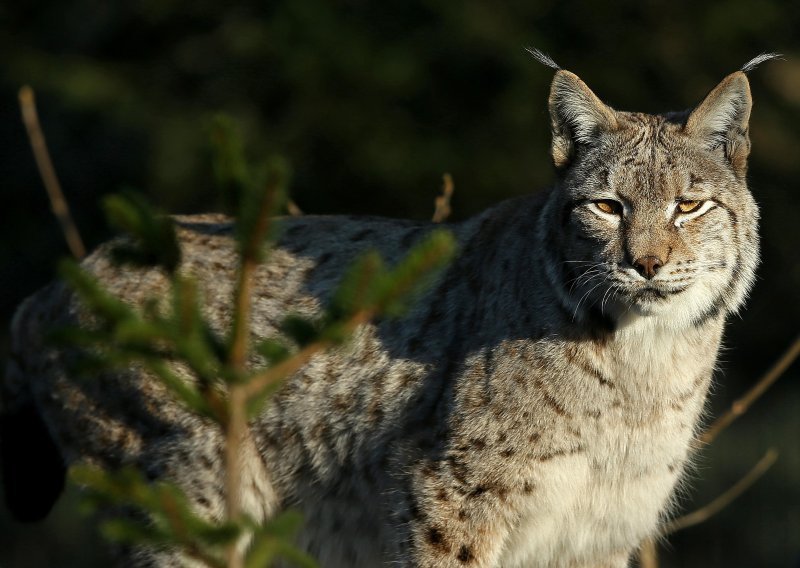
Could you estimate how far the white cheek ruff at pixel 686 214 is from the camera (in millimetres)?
4051

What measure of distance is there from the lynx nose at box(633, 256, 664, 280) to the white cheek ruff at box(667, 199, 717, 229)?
0.21m

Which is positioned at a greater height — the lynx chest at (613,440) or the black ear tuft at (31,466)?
the lynx chest at (613,440)

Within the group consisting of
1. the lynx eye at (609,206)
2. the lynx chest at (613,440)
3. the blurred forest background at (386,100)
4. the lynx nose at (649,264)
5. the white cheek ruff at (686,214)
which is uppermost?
the white cheek ruff at (686,214)

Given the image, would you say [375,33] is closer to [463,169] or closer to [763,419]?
[463,169]

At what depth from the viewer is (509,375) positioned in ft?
14.3

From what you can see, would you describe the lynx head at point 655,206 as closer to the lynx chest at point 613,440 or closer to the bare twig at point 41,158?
the lynx chest at point 613,440

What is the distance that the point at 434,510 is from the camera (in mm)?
4402

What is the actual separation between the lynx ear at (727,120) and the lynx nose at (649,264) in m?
0.61

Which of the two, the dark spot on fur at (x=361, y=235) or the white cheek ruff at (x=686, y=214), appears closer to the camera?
the white cheek ruff at (x=686, y=214)

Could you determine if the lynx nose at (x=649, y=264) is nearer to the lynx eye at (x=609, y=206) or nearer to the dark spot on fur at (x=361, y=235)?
the lynx eye at (x=609, y=206)

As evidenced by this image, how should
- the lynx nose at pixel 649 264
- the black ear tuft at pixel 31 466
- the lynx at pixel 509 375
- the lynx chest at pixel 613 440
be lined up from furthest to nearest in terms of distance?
the black ear tuft at pixel 31 466
the lynx chest at pixel 613 440
the lynx at pixel 509 375
the lynx nose at pixel 649 264

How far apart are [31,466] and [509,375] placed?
80.3 inches

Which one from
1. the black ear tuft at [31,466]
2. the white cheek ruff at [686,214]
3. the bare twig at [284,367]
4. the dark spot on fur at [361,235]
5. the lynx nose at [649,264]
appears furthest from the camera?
the black ear tuft at [31,466]

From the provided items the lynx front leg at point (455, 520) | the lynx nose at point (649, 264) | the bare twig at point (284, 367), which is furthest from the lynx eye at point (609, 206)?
the bare twig at point (284, 367)
